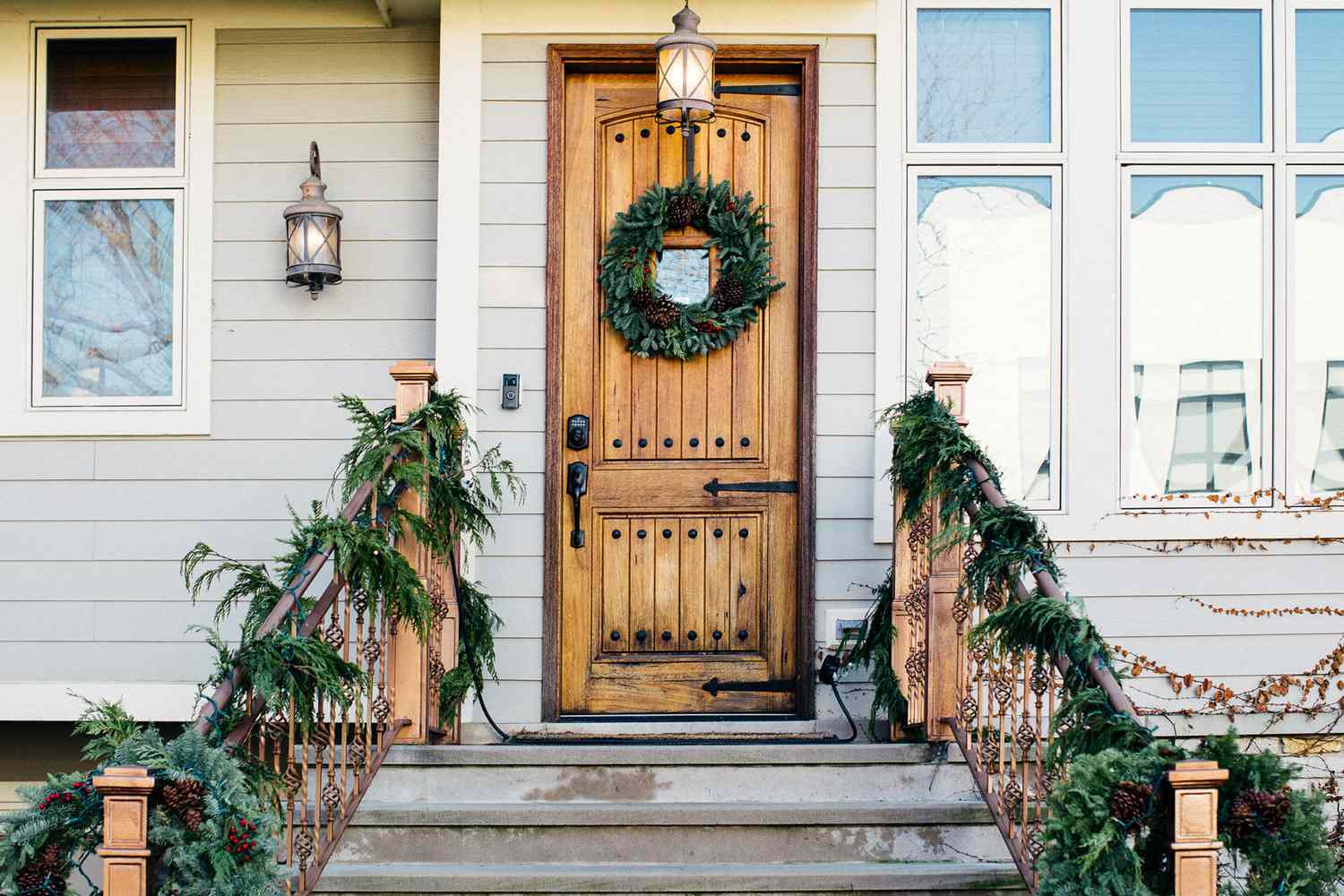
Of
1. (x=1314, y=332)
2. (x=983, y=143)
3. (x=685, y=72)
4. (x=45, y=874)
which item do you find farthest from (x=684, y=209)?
(x=45, y=874)

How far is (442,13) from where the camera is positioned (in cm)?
466

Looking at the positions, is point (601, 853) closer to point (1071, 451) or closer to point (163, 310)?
point (1071, 451)

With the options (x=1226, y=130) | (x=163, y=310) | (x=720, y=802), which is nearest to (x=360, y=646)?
(x=720, y=802)

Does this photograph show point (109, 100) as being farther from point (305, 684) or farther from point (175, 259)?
point (305, 684)

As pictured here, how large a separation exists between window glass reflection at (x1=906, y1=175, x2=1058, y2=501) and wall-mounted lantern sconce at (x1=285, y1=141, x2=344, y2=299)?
6.89ft

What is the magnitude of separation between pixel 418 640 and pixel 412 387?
2.57 feet

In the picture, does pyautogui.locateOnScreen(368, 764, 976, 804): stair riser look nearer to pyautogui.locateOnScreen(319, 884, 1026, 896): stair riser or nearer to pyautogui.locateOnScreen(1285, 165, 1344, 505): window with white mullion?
pyautogui.locateOnScreen(319, 884, 1026, 896): stair riser

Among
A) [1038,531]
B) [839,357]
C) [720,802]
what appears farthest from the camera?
[839,357]

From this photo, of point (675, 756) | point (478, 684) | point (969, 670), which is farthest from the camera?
point (478, 684)

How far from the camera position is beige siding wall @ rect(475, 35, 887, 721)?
4.59m

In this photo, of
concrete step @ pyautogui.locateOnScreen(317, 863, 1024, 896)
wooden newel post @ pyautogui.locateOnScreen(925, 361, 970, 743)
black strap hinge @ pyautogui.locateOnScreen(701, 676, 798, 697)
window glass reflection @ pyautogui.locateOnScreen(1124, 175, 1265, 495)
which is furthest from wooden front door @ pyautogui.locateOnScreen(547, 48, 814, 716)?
window glass reflection @ pyautogui.locateOnScreen(1124, 175, 1265, 495)

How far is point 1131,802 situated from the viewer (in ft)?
9.38

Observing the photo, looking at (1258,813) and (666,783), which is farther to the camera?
(666,783)

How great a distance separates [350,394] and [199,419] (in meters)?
0.56
